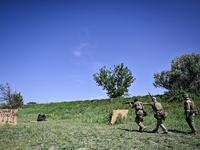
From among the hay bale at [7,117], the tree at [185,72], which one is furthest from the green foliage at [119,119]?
the tree at [185,72]

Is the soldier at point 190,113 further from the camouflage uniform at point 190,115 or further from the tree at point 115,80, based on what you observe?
the tree at point 115,80

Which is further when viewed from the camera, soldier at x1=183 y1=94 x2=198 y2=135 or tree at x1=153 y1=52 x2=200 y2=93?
tree at x1=153 y1=52 x2=200 y2=93

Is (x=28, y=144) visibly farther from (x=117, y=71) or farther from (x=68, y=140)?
(x=117, y=71)

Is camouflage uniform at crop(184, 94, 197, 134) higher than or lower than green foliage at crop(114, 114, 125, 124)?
higher

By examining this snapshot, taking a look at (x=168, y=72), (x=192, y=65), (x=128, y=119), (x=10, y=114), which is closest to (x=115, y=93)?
(x=168, y=72)

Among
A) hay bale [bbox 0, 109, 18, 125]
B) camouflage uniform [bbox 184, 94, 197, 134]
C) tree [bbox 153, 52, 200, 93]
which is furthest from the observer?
tree [bbox 153, 52, 200, 93]

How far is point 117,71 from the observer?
45719 millimetres

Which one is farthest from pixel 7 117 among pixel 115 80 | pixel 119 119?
pixel 115 80

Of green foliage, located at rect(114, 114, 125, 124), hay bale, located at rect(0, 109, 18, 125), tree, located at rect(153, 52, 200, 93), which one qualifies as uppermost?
tree, located at rect(153, 52, 200, 93)

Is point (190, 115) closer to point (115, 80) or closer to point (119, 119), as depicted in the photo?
point (119, 119)

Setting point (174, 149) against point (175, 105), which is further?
point (175, 105)

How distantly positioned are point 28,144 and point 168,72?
34421mm

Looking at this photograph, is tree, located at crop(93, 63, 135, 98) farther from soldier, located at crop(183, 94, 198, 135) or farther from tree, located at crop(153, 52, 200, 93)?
soldier, located at crop(183, 94, 198, 135)

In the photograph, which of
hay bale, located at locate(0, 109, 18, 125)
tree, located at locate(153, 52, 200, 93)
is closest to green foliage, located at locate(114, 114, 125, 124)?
hay bale, located at locate(0, 109, 18, 125)
